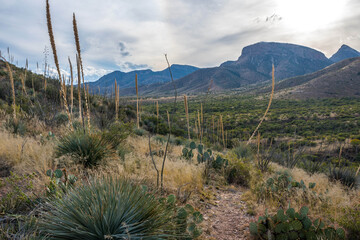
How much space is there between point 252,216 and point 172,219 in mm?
1768

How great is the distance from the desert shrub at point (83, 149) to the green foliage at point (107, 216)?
6.04 feet

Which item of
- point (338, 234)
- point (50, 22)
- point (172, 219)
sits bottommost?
point (338, 234)

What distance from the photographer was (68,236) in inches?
76.9

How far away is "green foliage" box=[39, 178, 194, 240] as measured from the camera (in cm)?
192

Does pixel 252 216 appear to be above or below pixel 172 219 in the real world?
below

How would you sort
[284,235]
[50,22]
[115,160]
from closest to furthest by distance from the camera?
[284,235] < [50,22] < [115,160]

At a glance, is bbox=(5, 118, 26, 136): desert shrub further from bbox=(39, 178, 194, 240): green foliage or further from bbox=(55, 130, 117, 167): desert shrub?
bbox=(39, 178, 194, 240): green foliage

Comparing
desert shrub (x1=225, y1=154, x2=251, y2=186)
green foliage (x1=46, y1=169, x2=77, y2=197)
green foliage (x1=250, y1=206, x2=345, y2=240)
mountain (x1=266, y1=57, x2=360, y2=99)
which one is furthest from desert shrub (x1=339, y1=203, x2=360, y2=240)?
mountain (x1=266, y1=57, x2=360, y2=99)


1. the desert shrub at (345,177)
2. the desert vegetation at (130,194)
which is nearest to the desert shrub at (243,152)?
the desert vegetation at (130,194)

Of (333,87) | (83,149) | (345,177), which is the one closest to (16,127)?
(83,149)

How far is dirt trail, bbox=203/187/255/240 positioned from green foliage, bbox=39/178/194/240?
2.77 ft

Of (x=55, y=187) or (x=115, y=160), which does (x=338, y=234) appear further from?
(x=115, y=160)

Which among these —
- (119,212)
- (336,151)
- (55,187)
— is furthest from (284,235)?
(336,151)

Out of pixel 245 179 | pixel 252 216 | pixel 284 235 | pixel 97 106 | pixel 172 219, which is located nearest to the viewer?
pixel 172 219
